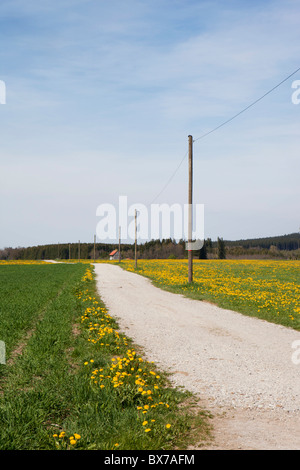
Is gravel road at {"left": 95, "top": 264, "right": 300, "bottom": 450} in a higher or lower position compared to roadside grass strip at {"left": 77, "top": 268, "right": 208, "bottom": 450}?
lower

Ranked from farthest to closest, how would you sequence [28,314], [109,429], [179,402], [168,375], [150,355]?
[28,314] → [150,355] → [168,375] → [179,402] → [109,429]

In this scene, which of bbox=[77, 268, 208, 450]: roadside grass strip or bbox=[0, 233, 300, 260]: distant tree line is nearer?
bbox=[77, 268, 208, 450]: roadside grass strip

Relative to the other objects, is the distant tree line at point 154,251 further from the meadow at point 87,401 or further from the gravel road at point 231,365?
the meadow at point 87,401

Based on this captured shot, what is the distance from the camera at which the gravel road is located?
15.0 feet

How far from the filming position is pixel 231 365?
720 centimetres

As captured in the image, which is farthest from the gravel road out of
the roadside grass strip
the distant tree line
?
the distant tree line

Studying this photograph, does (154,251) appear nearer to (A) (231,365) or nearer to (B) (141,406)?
(A) (231,365)

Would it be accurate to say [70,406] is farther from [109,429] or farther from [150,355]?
[150,355]

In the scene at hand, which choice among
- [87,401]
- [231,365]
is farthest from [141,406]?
[231,365]

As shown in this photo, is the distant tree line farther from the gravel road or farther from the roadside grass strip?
the roadside grass strip

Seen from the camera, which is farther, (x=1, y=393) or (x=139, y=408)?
(x=1, y=393)

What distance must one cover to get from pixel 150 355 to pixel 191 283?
14961 mm

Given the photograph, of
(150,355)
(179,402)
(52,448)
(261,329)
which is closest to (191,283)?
(261,329)
